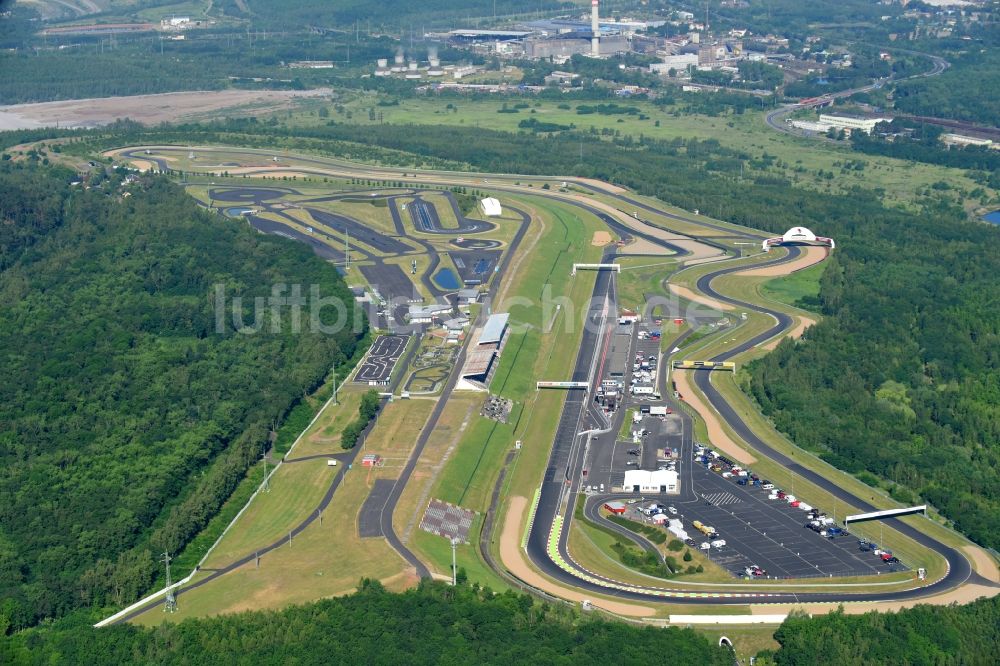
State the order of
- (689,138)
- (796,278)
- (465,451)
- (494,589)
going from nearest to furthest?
1. (494,589)
2. (465,451)
3. (796,278)
4. (689,138)

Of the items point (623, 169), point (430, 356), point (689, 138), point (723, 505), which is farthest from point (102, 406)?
point (689, 138)

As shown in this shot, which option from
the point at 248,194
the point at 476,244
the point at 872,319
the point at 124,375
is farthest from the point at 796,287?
the point at 248,194

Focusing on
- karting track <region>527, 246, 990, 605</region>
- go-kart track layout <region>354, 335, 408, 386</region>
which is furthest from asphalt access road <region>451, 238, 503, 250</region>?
go-kart track layout <region>354, 335, 408, 386</region>

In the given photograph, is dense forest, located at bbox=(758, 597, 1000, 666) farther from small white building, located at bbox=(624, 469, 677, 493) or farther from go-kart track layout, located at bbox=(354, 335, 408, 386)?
go-kart track layout, located at bbox=(354, 335, 408, 386)

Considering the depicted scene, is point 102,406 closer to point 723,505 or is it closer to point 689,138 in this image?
point 723,505

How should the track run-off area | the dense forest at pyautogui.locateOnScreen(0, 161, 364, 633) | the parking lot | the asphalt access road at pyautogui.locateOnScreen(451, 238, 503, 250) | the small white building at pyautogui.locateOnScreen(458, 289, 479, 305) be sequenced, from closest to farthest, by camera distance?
1. the track run-off area
2. the parking lot
3. the dense forest at pyautogui.locateOnScreen(0, 161, 364, 633)
4. the small white building at pyautogui.locateOnScreen(458, 289, 479, 305)
5. the asphalt access road at pyautogui.locateOnScreen(451, 238, 503, 250)

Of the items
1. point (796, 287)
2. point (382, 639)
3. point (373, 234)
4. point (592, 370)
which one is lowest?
point (796, 287)

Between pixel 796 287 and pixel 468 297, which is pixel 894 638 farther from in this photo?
pixel 796 287
